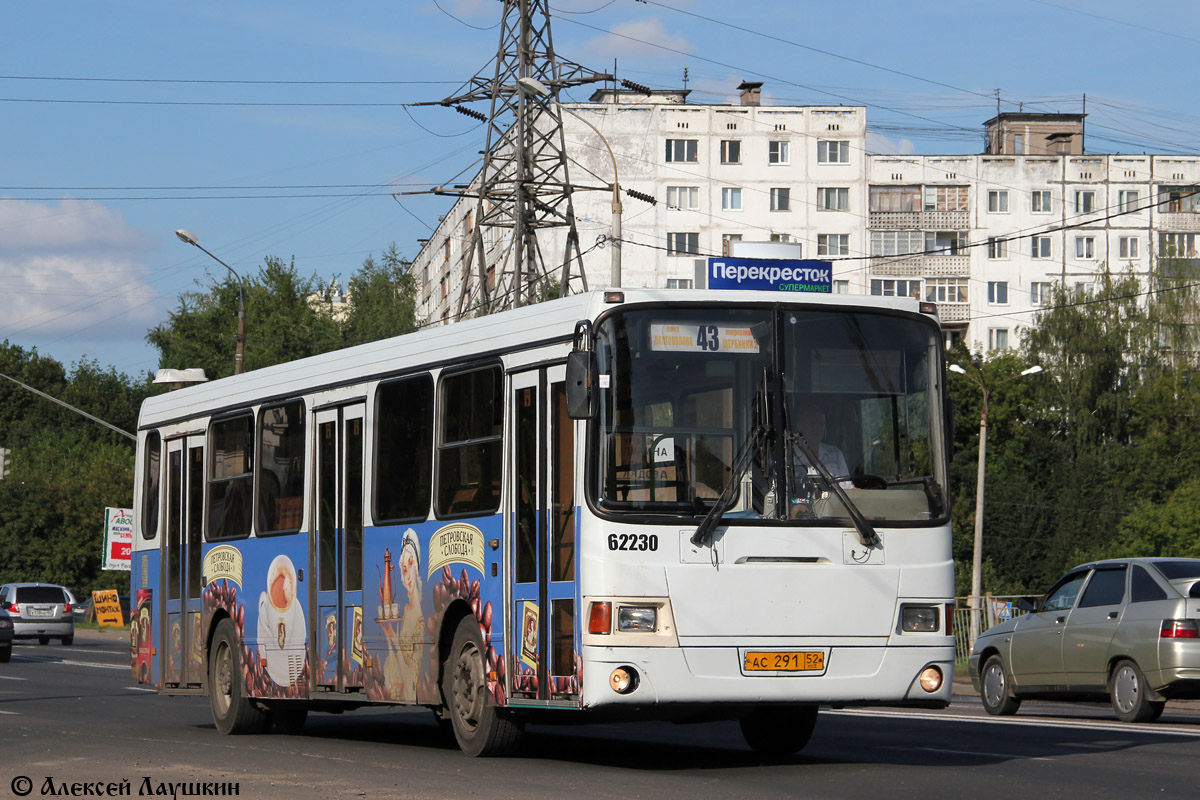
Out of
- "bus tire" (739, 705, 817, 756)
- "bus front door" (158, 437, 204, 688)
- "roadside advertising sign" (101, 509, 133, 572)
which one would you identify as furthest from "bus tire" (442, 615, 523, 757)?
"roadside advertising sign" (101, 509, 133, 572)

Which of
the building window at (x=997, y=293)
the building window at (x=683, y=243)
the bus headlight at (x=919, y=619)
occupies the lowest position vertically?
the bus headlight at (x=919, y=619)

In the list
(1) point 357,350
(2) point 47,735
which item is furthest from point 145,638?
(1) point 357,350

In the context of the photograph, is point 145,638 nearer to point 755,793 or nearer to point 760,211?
point 755,793

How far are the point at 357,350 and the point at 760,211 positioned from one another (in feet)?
259

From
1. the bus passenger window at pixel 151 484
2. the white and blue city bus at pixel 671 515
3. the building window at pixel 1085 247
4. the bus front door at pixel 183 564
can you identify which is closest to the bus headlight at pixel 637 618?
the white and blue city bus at pixel 671 515

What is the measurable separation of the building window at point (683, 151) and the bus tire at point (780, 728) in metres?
79.2

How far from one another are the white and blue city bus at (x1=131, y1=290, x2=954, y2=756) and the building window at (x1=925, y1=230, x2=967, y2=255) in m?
83.1

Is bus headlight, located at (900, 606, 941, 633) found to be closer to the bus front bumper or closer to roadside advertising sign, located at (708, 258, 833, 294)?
the bus front bumper

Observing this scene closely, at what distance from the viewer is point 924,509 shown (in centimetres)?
1168

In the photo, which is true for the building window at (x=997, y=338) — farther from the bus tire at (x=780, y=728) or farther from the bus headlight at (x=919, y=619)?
the bus headlight at (x=919, y=619)

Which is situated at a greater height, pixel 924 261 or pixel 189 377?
pixel 924 261

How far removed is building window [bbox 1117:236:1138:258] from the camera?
99250 millimetres

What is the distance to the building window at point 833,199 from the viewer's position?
9306 cm

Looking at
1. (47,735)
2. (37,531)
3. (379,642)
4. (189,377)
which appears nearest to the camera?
(379,642)
